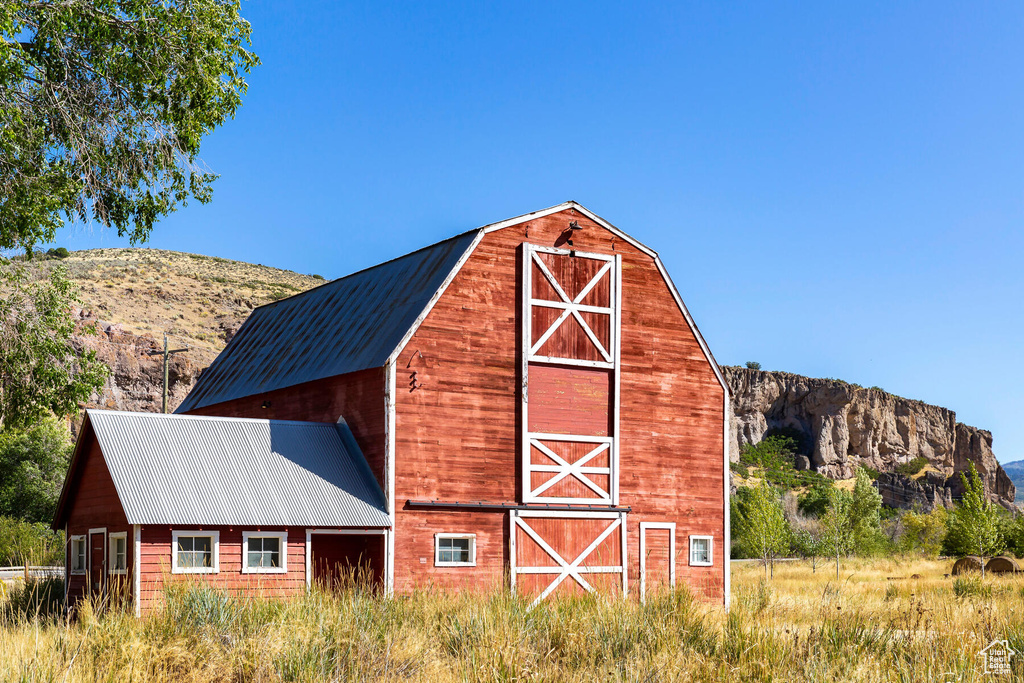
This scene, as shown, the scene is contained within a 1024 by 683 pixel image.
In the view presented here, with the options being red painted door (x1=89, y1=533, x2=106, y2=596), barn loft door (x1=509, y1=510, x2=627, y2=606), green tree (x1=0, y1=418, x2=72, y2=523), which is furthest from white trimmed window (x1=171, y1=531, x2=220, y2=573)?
green tree (x1=0, y1=418, x2=72, y2=523)

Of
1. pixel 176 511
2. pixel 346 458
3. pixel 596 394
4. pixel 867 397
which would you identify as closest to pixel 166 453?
pixel 176 511

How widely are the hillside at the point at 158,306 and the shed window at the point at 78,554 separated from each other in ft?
105

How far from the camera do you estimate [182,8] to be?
68.6 ft

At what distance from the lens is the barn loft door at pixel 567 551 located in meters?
26.0

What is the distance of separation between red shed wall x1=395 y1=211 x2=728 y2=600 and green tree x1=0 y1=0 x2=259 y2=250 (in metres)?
6.77

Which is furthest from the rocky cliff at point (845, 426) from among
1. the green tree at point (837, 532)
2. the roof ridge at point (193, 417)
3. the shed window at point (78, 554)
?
the shed window at point (78, 554)

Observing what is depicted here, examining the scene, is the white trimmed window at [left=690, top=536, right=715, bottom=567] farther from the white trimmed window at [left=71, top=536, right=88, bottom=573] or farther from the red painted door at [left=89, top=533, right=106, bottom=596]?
the white trimmed window at [left=71, top=536, right=88, bottom=573]

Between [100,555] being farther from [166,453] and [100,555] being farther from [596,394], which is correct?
[596,394]

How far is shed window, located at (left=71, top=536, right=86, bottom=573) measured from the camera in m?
24.9

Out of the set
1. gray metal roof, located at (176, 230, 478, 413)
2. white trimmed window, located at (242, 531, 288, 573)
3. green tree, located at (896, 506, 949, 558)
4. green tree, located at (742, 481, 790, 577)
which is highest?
gray metal roof, located at (176, 230, 478, 413)

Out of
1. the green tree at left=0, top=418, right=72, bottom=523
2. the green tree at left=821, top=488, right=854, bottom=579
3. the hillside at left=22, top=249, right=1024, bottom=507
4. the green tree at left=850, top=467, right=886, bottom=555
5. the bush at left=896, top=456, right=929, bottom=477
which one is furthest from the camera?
the bush at left=896, top=456, right=929, bottom=477

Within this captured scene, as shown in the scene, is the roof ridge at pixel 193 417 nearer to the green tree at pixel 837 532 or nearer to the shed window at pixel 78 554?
the shed window at pixel 78 554

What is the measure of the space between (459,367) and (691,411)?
678 cm

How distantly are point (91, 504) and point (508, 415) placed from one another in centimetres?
923
